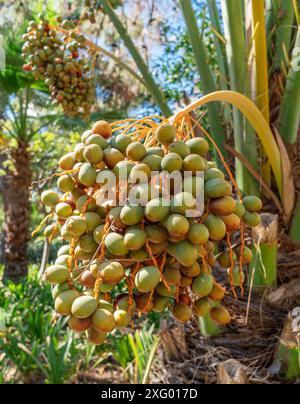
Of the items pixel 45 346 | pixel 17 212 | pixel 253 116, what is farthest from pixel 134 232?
pixel 17 212

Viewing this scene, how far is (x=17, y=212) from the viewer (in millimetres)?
5406

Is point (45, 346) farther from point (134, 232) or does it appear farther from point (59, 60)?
point (134, 232)

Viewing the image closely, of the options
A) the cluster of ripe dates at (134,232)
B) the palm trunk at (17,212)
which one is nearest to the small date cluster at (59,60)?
the cluster of ripe dates at (134,232)

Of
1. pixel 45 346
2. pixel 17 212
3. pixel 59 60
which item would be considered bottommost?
pixel 45 346

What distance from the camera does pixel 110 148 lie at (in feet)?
2.51

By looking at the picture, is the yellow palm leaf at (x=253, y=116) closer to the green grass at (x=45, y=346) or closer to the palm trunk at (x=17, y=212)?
the green grass at (x=45, y=346)

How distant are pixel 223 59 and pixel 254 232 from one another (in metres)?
0.75

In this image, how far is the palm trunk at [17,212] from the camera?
5402mm

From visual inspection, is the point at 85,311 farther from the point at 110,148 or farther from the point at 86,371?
the point at 86,371

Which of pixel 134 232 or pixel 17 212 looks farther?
pixel 17 212

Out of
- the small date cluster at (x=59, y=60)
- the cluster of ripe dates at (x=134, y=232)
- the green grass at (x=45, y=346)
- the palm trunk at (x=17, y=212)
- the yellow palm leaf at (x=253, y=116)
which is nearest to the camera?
the cluster of ripe dates at (x=134, y=232)

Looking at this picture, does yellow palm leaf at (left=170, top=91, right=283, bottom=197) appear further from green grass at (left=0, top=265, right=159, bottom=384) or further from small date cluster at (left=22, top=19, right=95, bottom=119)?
green grass at (left=0, top=265, right=159, bottom=384)
